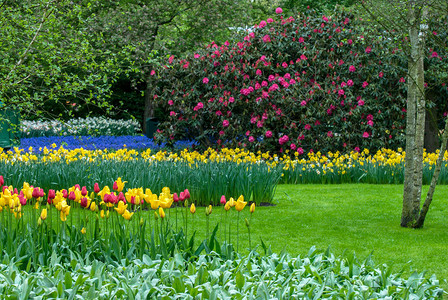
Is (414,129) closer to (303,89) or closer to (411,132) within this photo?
(411,132)

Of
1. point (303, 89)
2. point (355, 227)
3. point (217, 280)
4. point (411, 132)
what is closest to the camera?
point (217, 280)

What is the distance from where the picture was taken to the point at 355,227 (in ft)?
19.9

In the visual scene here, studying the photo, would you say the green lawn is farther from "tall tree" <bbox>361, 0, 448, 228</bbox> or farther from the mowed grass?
"tall tree" <bbox>361, 0, 448, 228</bbox>

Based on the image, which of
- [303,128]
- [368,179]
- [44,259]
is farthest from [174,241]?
[303,128]

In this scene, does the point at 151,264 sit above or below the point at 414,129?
below

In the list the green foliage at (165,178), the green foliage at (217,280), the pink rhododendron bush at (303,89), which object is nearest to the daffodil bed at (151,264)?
the green foliage at (217,280)

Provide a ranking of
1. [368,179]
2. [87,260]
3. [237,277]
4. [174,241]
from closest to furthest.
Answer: [237,277]
[87,260]
[174,241]
[368,179]

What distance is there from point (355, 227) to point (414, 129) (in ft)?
4.14

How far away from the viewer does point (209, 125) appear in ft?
42.2

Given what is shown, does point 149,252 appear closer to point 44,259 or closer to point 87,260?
point 87,260

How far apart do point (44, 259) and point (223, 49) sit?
9189 millimetres

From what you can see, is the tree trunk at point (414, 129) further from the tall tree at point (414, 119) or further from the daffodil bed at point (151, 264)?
the daffodil bed at point (151, 264)

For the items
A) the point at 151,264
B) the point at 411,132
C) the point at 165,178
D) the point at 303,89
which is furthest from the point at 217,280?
the point at 303,89

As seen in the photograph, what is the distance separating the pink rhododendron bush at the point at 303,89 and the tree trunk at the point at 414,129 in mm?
5129
